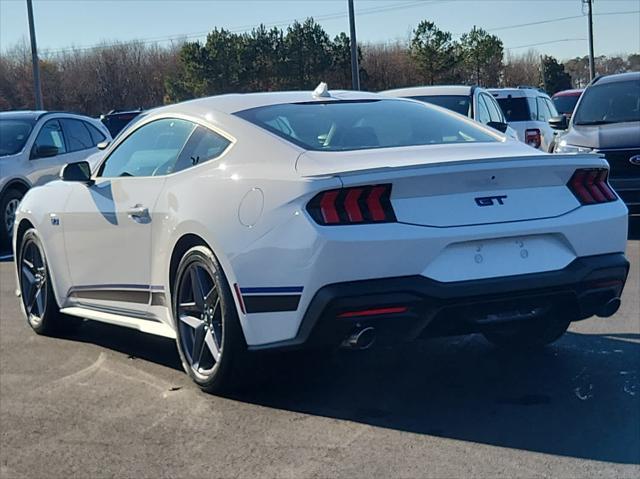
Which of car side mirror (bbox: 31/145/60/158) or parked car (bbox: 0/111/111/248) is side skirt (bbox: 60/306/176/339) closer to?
parked car (bbox: 0/111/111/248)

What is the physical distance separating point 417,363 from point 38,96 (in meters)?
28.6

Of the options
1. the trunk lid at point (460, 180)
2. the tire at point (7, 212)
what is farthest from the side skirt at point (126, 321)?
the tire at point (7, 212)

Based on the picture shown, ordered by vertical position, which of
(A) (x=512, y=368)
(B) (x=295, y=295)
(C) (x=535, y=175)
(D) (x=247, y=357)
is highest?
(C) (x=535, y=175)

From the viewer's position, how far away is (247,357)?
182 inches

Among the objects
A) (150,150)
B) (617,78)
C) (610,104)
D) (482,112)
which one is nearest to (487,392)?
(150,150)

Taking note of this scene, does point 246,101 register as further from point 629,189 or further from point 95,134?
point 95,134

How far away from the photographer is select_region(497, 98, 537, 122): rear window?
1756 cm

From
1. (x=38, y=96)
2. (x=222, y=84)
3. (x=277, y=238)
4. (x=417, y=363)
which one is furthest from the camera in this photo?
(x=222, y=84)

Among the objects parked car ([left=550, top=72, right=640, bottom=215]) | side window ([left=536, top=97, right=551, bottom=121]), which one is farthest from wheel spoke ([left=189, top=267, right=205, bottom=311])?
side window ([left=536, top=97, right=551, bottom=121])

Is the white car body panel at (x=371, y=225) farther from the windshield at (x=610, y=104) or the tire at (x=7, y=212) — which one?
the tire at (x=7, y=212)

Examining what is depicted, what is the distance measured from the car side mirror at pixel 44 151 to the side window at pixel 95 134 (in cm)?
110

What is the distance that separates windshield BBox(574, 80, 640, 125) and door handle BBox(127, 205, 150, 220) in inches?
297

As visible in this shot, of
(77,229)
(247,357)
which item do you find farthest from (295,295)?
(77,229)

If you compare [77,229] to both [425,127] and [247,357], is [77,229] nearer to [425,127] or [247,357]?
[247,357]
